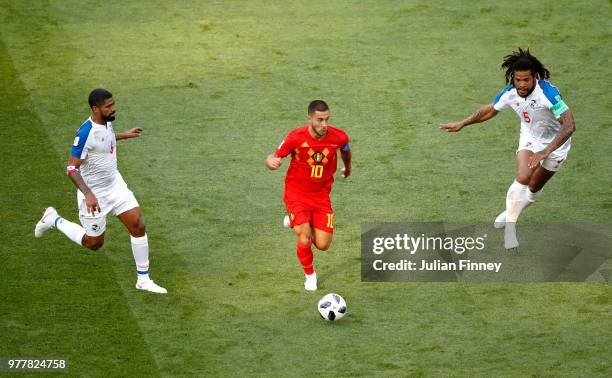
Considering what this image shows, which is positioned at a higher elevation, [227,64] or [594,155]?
[227,64]

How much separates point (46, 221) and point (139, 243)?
1.33m

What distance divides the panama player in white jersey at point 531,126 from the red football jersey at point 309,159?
1.50 metres

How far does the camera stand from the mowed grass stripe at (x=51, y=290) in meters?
10.8

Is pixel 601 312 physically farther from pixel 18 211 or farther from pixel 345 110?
pixel 18 211

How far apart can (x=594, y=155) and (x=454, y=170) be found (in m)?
1.97


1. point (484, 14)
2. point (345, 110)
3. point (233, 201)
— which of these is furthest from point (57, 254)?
point (484, 14)

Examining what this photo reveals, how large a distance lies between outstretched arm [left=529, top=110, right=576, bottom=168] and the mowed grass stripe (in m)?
4.72

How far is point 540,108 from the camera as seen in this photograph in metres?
12.5

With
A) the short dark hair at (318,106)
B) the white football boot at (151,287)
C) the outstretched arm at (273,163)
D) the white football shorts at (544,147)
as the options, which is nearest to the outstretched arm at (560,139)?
the white football shorts at (544,147)

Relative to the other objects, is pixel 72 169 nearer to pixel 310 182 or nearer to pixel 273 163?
pixel 273 163

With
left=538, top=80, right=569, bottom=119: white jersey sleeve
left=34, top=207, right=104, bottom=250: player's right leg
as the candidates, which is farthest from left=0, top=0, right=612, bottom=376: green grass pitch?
left=538, top=80, right=569, bottom=119: white jersey sleeve

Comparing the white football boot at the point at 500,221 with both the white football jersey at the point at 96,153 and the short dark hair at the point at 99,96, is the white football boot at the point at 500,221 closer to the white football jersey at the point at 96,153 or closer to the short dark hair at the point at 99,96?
the white football jersey at the point at 96,153

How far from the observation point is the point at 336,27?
1845 centimetres

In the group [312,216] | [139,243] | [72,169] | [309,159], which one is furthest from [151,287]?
[309,159]
